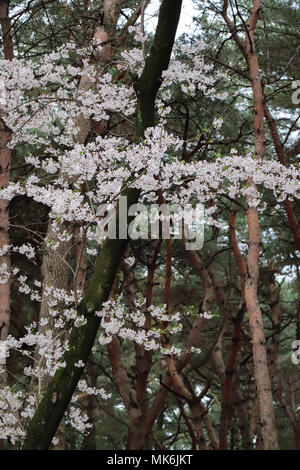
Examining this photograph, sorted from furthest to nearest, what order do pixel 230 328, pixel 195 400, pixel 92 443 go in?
pixel 230 328 < pixel 92 443 < pixel 195 400

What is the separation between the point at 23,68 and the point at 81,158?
6.15 ft

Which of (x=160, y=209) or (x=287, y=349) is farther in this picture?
(x=287, y=349)

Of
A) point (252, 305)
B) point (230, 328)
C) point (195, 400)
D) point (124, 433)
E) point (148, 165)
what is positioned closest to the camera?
point (148, 165)

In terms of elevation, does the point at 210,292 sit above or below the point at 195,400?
above

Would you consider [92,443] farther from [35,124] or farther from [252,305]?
[35,124]

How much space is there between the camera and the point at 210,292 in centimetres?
913
